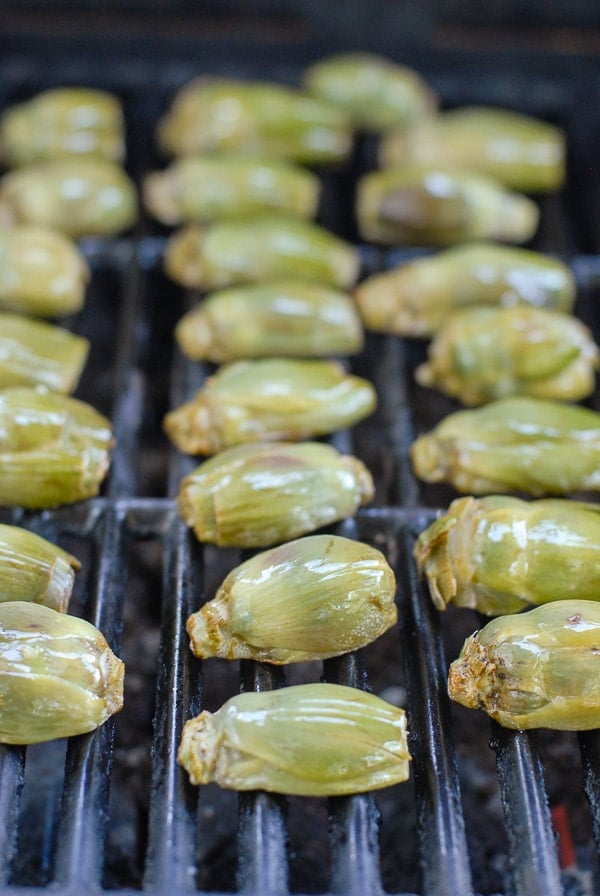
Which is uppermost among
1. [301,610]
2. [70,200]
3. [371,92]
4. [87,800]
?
[371,92]

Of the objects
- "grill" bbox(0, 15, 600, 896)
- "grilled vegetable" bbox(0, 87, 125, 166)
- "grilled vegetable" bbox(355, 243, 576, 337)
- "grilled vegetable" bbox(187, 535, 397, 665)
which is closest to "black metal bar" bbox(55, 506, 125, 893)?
"grill" bbox(0, 15, 600, 896)

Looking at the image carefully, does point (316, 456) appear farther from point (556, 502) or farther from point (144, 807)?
point (144, 807)

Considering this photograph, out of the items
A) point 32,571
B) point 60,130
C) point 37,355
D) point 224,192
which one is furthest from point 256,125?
point 32,571

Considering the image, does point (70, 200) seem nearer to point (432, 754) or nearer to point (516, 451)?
point (516, 451)

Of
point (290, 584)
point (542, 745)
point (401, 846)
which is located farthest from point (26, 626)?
point (542, 745)

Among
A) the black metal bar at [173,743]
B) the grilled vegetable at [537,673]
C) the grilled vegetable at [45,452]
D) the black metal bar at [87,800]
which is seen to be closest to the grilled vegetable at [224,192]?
the grilled vegetable at [45,452]

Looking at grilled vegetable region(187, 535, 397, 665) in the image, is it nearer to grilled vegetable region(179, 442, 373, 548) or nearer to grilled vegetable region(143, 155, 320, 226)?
grilled vegetable region(179, 442, 373, 548)

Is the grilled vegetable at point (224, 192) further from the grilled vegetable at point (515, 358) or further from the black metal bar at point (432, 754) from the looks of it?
the black metal bar at point (432, 754)

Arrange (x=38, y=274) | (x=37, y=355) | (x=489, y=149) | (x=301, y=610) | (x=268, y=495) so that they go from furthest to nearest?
(x=489, y=149)
(x=38, y=274)
(x=37, y=355)
(x=268, y=495)
(x=301, y=610)
